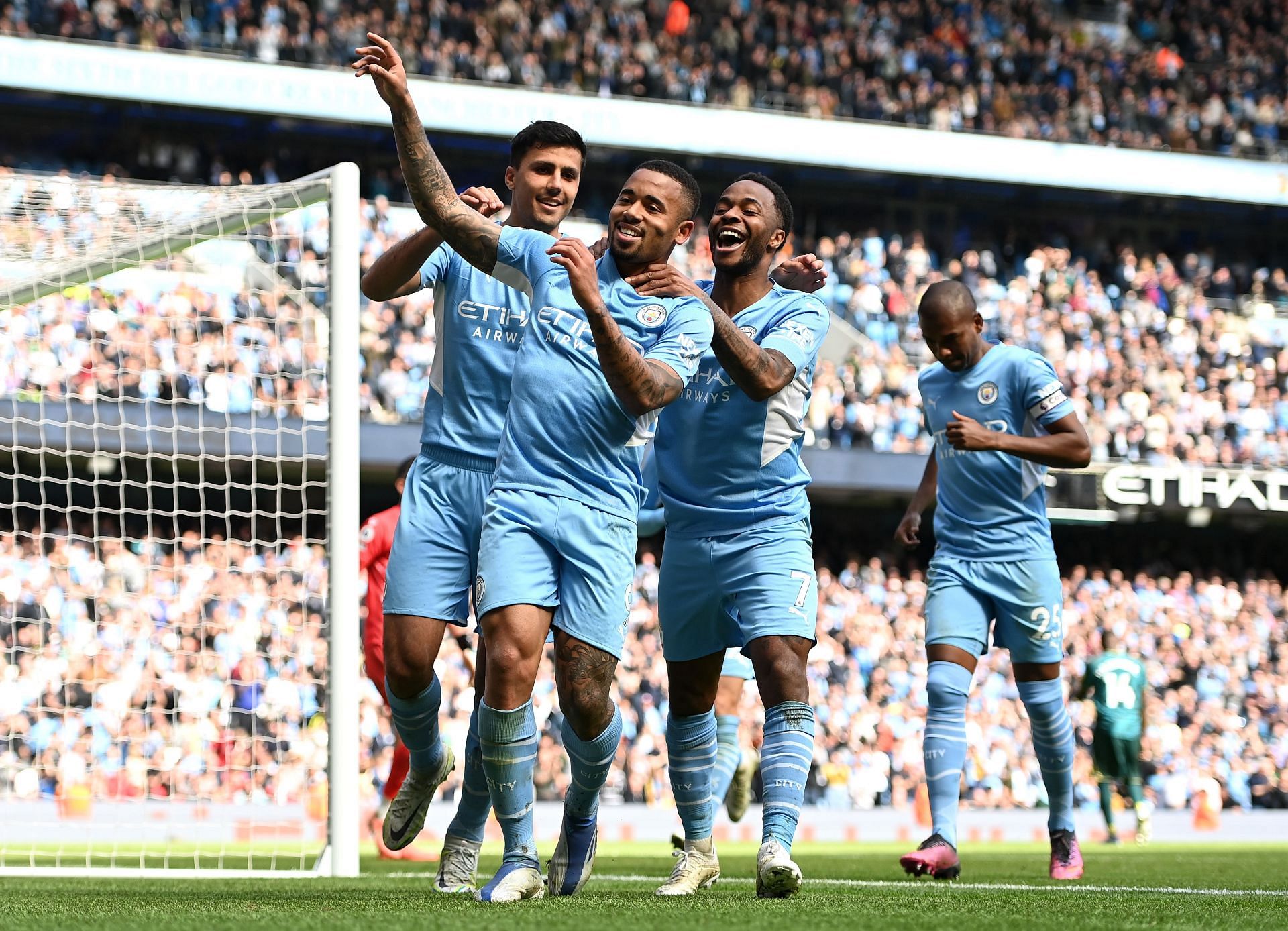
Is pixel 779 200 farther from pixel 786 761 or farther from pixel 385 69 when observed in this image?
pixel 786 761

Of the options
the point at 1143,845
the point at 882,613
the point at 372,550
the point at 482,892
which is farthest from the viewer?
the point at 882,613

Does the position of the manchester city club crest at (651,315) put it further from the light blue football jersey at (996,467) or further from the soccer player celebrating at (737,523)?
the light blue football jersey at (996,467)

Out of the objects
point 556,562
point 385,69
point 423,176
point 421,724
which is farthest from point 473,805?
point 385,69

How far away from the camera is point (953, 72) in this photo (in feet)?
96.9

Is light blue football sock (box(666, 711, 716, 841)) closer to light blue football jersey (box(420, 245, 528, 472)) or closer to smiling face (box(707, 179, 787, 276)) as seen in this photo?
light blue football jersey (box(420, 245, 528, 472))

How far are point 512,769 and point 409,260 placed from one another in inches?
72.3

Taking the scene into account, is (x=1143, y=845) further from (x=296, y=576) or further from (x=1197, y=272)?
(x=1197, y=272)

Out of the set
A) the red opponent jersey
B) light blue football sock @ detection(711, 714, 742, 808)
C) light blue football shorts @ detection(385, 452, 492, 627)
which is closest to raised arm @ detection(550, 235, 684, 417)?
light blue football shorts @ detection(385, 452, 492, 627)

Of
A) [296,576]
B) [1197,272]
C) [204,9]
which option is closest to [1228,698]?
[1197,272]

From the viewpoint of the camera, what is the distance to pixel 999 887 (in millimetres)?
6348

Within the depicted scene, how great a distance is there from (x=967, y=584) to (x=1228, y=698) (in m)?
16.7

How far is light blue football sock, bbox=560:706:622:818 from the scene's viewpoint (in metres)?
5.13

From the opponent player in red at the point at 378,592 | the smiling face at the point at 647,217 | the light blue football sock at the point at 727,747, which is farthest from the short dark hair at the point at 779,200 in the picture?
the opponent player in red at the point at 378,592

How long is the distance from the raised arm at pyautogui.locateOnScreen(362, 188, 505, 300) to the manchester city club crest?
0.65 meters
